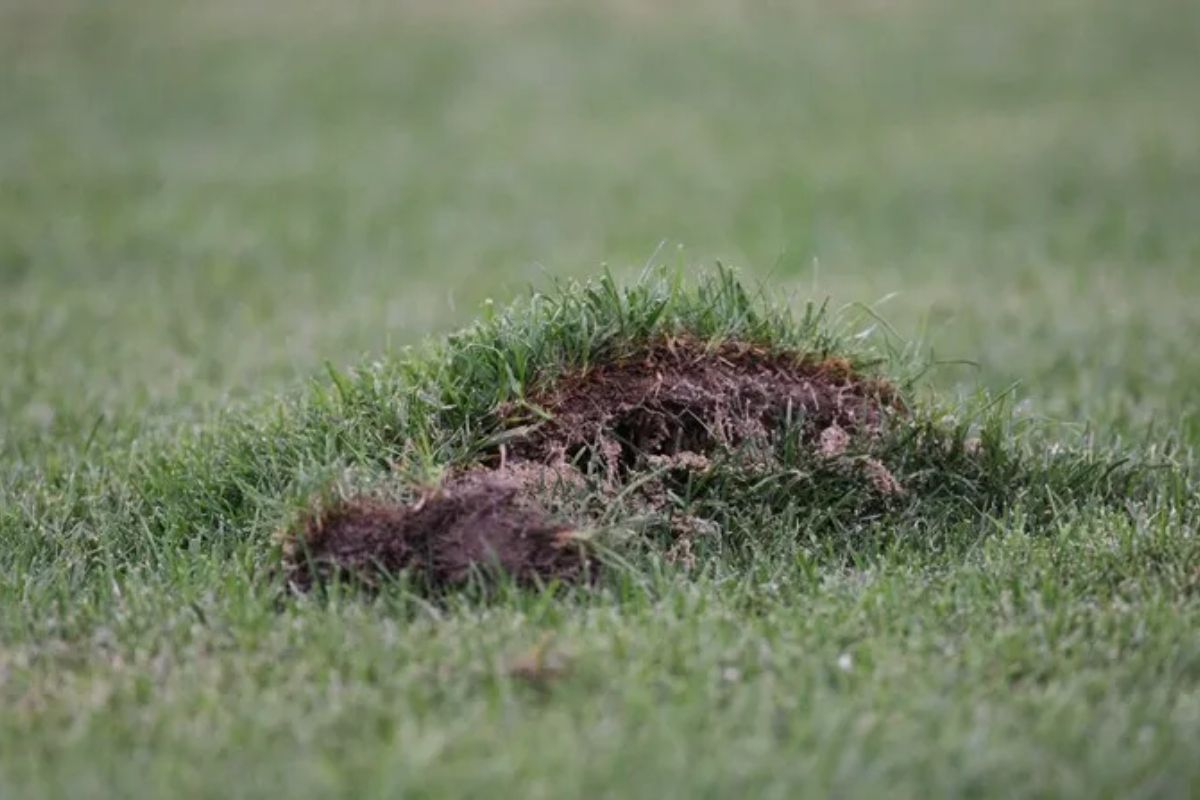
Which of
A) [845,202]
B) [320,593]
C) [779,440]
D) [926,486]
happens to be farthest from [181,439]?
[845,202]

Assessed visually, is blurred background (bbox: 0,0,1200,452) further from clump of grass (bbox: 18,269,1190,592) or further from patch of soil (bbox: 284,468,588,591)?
patch of soil (bbox: 284,468,588,591)

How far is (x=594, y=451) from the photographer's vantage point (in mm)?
4184

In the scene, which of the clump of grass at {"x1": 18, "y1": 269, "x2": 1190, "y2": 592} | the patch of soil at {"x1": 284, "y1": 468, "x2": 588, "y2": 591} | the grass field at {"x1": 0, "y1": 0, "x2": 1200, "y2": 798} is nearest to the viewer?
the grass field at {"x1": 0, "y1": 0, "x2": 1200, "y2": 798}

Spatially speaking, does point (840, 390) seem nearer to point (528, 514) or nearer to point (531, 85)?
point (528, 514)

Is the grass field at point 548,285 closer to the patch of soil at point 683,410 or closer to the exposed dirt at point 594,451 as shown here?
the exposed dirt at point 594,451

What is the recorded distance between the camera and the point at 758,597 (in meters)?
3.78

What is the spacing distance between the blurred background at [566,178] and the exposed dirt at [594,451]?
17.4 inches

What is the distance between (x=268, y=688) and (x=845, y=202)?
8382 mm

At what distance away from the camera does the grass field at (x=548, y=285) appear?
3.00 m

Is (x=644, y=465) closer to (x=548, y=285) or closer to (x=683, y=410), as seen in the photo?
(x=683, y=410)

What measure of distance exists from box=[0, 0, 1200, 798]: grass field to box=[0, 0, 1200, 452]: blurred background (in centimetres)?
5

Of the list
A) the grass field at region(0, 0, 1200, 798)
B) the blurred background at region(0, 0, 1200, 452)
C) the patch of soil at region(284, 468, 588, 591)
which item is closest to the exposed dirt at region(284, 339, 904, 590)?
the patch of soil at region(284, 468, 588, 591)

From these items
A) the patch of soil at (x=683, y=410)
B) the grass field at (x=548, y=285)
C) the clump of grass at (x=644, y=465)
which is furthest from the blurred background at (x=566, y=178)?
the patch of soil at (x=683, y=410)

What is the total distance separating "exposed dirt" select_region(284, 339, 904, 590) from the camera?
3795mm
